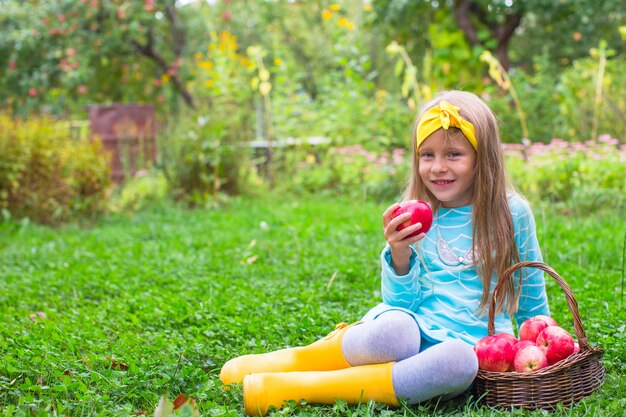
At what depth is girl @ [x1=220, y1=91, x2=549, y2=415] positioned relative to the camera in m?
2.34

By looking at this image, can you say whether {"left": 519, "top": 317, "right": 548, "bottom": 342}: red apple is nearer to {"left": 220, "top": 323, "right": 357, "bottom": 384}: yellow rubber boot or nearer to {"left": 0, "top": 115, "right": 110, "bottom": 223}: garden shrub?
{"left": 220, "top": 323, "right": 357, "bottom": 384}: yellow rubber boot

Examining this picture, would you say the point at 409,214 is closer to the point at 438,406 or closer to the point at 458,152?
the point at 458,152

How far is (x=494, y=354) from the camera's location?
7.46ft

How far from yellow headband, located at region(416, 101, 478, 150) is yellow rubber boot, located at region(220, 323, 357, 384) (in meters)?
0.75

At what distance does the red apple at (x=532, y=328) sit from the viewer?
2.40m

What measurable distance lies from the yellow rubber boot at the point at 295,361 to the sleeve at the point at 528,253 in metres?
0.67

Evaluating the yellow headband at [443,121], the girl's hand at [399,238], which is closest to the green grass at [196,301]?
the girl's hand at [399,238]

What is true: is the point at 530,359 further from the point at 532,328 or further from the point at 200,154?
the point at 200,154

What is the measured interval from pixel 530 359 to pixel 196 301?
1901 millimetres

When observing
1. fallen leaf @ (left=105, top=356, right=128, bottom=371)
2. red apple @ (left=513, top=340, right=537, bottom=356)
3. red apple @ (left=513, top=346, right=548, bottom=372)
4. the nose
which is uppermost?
the nose

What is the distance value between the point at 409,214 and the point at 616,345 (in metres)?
1.03

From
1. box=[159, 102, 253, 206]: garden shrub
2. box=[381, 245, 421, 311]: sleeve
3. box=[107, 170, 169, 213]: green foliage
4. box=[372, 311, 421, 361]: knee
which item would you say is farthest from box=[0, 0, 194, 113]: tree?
box=[372, 311, 421, 361]: knee

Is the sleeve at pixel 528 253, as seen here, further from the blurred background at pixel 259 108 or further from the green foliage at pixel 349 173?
the green foliage at pixel 349 173

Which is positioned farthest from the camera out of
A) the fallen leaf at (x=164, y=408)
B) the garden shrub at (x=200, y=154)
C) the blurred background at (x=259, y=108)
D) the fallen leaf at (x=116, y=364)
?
the garden shrub at (x=200, y=154)
